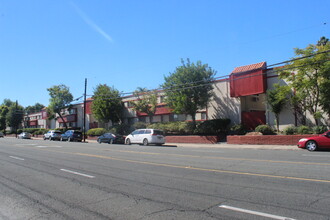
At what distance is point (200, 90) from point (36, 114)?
5952 cm

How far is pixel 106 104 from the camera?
39.6 metres

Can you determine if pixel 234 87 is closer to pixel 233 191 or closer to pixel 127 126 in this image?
pixel 127 126

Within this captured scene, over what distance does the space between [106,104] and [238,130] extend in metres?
20.3

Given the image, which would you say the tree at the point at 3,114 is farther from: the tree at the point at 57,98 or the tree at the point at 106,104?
the tree at the point at 106,104

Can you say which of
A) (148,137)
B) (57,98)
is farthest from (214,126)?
(57,98)

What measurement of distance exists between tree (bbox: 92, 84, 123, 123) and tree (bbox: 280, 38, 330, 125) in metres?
24.2

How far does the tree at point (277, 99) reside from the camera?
929 inches

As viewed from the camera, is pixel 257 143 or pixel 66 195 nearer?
pixel 66 195

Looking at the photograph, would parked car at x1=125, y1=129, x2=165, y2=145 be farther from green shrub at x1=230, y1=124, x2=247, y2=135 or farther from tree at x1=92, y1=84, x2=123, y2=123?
tree at x1=92, y1=84, x2=123, y2=123

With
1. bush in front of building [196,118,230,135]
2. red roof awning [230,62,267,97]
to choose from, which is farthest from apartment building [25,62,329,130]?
bush in front of building [196,118,230,135]

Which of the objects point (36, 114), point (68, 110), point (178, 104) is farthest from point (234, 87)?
point (36, 114)

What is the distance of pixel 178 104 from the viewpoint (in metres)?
28.0

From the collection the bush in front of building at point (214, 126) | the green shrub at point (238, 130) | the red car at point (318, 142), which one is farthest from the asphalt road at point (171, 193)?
the bush in front of building at point (214, 126)

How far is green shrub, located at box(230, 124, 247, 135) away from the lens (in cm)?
2719
